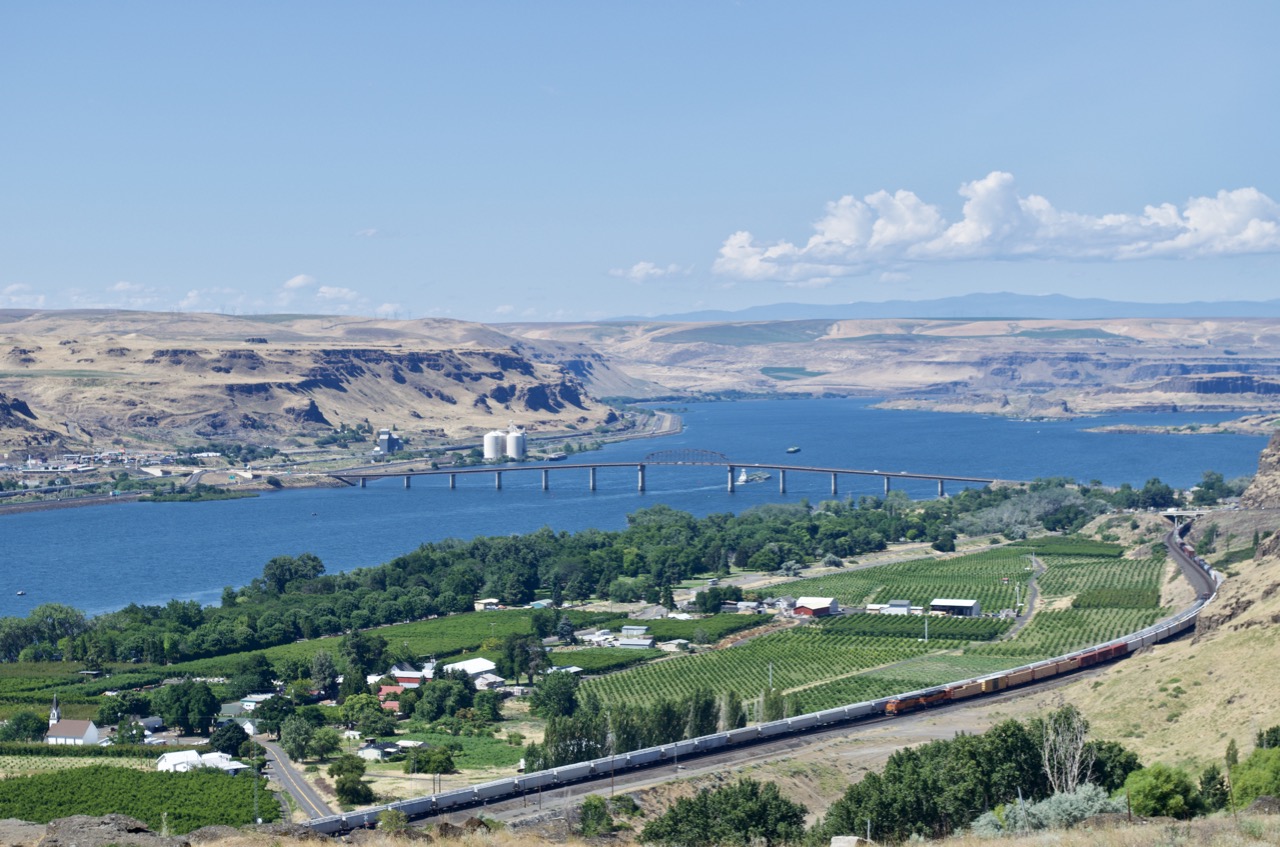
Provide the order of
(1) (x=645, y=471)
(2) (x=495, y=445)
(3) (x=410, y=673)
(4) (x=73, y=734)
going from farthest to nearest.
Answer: (2) (x=495, y=445) → (1) (x=645, y=471) → (3) (x=410, y=673) → (4) (x=73, y=734)

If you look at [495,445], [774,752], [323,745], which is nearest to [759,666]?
[323,745]

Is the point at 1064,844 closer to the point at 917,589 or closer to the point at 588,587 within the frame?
the point at 917,589

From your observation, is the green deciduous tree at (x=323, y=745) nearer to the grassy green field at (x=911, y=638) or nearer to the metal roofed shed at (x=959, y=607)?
the grassy green field at (x=911, y=638)

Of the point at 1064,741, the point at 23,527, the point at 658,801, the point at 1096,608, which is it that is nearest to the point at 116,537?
the point at 23,527

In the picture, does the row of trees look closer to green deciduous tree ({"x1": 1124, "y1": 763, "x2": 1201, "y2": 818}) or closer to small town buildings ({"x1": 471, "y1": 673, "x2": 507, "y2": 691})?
small town buildings ({"x1": 471, "y1": 673, "x2": 507, "y2": 691})

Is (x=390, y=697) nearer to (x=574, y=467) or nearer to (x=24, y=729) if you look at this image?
(x=24, y=729)

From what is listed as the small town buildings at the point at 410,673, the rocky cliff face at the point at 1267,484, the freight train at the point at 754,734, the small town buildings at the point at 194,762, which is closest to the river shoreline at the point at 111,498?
the small town buildings at the point at 410,673
